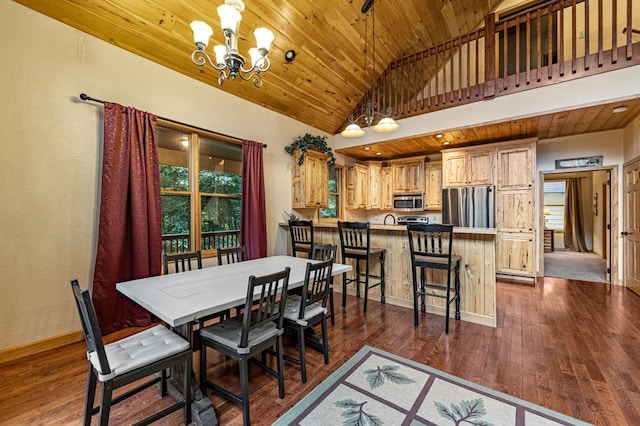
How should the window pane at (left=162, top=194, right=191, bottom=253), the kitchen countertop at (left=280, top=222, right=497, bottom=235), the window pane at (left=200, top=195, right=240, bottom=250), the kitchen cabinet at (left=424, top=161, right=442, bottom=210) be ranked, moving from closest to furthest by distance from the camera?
the kitchen countertop at (left=280, top=222, right=497, bottom=235) < the window pane at (left=162, top=194, right=191, bottom=253) < the window pane at (left=200, top=195, right=240, bottom=250) < the kitchen cabinet at (left=424, top=161, right=442, bottom=210)

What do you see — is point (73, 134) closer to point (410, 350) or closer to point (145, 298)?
point (145, 298)

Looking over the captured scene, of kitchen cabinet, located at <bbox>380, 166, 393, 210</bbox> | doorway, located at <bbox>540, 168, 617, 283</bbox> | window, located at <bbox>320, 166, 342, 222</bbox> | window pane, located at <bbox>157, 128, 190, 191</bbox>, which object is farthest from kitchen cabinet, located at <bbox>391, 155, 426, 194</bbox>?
window pane, located at <bbox>157, 128, 190, 191</bbox>

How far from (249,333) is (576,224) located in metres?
11.3

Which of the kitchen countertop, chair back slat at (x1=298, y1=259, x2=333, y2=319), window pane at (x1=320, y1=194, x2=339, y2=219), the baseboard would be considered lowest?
the baseboard

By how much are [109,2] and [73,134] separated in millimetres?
1293

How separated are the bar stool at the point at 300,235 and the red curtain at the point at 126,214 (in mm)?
1829

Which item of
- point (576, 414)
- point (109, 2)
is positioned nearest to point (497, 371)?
point (576, 414)

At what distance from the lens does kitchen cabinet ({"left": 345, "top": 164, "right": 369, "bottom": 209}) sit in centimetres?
655

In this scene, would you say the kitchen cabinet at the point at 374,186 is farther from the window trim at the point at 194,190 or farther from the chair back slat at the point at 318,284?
the chair back slat at the point at 318,284

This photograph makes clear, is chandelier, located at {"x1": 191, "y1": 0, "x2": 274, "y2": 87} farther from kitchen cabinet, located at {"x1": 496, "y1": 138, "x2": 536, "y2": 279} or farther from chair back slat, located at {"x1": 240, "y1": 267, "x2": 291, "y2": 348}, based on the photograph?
kitchen cabinet, located at {"x1": 496, "y1": 138, "x2": 536, "y2": 279}

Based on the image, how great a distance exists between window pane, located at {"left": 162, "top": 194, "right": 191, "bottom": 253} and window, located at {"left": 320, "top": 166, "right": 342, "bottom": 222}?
3.08 metres

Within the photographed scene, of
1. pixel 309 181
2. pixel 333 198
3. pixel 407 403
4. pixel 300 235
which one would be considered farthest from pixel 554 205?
pixel 407 403

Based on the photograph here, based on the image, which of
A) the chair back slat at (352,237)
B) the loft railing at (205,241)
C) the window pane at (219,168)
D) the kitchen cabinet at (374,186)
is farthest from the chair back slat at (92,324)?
the kitchen cabinet at (374,186)

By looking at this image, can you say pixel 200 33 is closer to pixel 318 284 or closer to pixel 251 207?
pixel 318 284
